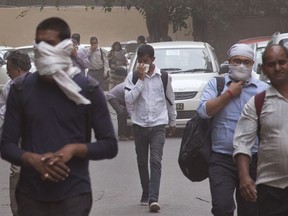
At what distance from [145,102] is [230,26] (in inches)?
1092

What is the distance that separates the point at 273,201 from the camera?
231 inches

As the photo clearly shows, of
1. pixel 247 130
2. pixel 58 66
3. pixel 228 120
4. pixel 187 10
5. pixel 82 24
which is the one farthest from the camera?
pixel 82 24

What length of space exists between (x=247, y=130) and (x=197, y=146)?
129cm

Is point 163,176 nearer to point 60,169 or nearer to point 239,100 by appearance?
point 239,100

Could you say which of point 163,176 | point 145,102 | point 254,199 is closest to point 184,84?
point 163,176

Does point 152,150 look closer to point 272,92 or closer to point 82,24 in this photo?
point 272,92

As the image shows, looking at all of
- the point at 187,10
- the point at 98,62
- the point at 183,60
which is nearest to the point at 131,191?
the point at 183,60

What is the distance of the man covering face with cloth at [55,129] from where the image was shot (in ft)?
16.6

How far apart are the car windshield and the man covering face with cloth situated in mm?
13573

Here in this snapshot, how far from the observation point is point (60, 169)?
497 cm

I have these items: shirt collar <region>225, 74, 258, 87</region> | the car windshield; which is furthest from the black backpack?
the car windshield

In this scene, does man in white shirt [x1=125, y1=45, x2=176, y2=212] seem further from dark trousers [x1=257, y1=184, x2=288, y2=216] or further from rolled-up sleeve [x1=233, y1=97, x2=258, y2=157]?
dark trousers [x1=257, y1=184, x2=288, y2=216]

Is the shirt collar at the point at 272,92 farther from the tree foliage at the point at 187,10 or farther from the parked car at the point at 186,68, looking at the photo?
the tree foliage at the point at 187,10

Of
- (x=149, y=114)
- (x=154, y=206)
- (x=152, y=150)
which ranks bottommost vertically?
(x=154, y=206)
